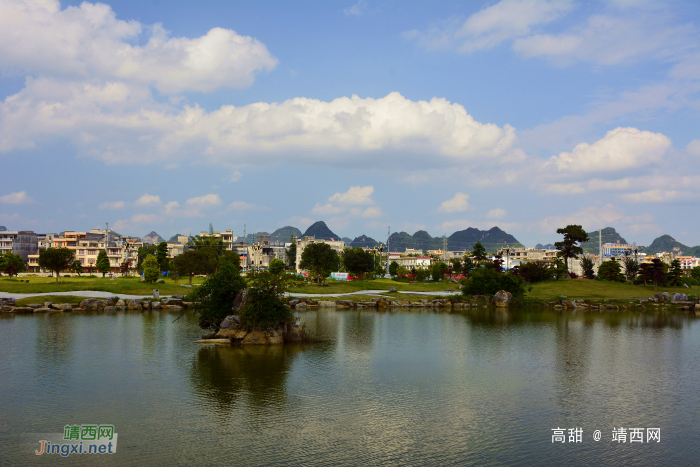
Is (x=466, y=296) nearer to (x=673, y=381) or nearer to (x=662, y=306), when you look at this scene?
(x=662, y=306)

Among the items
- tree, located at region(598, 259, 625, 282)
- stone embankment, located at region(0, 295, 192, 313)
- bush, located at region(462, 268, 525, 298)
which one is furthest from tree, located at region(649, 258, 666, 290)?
stone embankment, located at region(0, 295, 192, 313)

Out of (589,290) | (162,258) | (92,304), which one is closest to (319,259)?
(92,304)

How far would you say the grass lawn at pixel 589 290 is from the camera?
82250 mm

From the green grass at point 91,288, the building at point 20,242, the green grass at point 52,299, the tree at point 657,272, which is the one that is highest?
the building at point 20,242

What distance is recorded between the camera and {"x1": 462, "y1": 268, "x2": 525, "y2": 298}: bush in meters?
76.3

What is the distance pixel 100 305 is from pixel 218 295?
95.1 feet

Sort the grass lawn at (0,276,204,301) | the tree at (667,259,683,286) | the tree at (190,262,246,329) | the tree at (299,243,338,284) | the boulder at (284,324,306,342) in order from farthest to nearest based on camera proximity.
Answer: the tree at (299,243,338,284), the tree at (667,259,683,286), the grass lawn at (0,276,204,301), the tree at (190,262,246,329), the boulder at (284,324,306,342)

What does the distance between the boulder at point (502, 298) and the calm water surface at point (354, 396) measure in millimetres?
28297

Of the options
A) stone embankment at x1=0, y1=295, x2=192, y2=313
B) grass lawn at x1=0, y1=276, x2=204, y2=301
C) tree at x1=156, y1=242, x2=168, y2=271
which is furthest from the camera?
tree at x1=156, y1=242, x2=168, y2=271

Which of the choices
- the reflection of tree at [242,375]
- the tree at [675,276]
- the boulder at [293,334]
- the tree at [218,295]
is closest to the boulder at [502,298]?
the boulder at [293,334]

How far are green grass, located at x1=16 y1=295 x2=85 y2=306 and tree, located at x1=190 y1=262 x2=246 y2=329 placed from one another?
30.0m

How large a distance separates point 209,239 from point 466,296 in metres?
102

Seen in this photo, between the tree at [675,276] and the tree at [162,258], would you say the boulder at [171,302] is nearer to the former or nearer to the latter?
the tree at [162,258]

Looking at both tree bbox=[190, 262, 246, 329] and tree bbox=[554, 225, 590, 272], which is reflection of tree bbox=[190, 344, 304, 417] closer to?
tree bbox=[190, 262, 246, 329]
